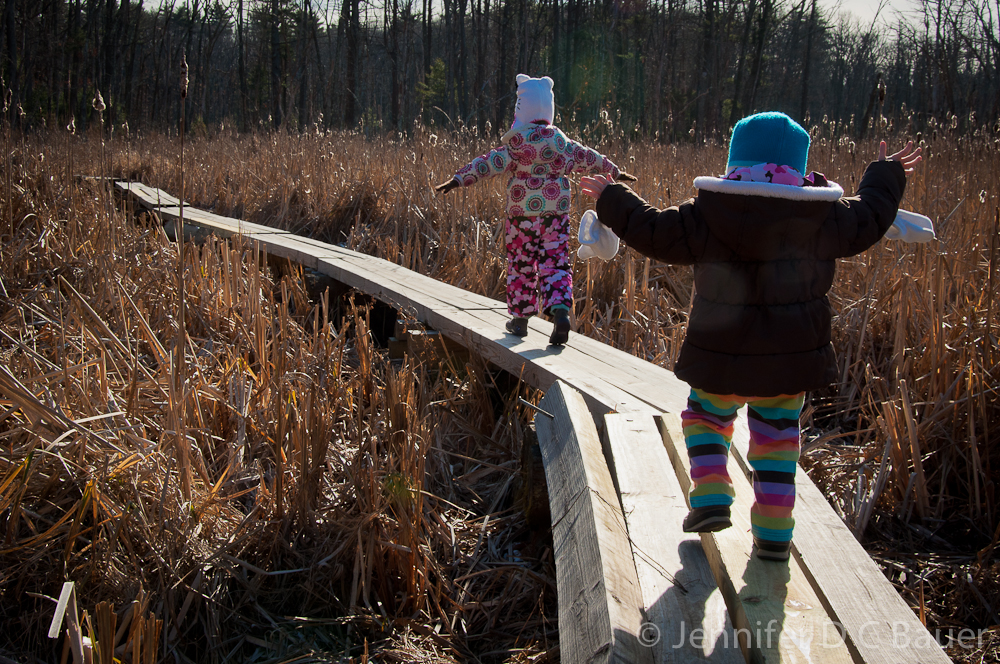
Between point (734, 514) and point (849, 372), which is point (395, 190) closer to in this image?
point (849, 372)

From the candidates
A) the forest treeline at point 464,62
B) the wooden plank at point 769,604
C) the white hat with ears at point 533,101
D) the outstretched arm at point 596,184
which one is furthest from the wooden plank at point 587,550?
the forest treeline at point 464,62

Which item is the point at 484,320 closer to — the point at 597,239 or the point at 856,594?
the point at 597,239

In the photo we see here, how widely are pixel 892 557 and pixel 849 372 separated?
1.09 m

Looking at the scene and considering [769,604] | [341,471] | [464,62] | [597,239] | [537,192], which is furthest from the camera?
[464,62]

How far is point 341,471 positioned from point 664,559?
1.22m

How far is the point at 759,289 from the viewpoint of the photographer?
4.81 ft

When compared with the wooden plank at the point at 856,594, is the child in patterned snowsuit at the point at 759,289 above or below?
above

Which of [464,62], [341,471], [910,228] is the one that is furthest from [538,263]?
[464,62]

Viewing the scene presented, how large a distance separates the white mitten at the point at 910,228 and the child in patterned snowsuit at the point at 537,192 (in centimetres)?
156

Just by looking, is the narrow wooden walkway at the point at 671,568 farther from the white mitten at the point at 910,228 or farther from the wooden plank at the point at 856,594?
the white mitten at the point at 910,228

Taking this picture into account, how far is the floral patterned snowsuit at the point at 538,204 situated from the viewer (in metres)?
3.09

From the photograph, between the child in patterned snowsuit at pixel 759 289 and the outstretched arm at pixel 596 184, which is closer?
the child in patterned snowsuit at pixel 759 289

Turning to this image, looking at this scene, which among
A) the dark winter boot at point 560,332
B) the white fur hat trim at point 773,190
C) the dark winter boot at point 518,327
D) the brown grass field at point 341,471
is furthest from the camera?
the dark winter boot at point 518,327

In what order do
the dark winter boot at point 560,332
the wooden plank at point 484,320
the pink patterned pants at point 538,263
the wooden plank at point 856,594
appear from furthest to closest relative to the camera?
the pink patterned pants at point 538,263 < the dark winter boot at point 560,332 < the wooden plank at point 484,320 < the wooden plank at point 856,594
